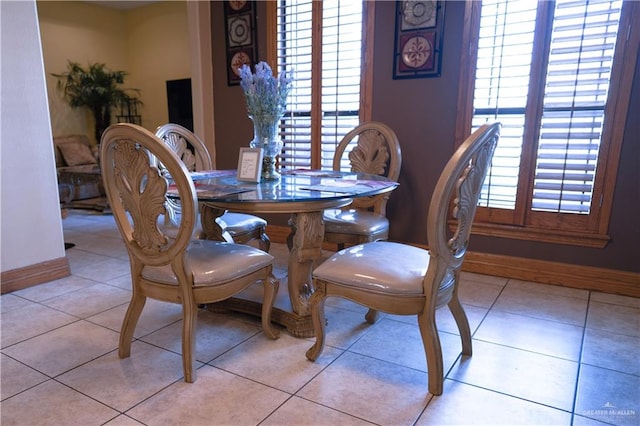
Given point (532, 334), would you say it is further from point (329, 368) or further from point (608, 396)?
point (329, 368)

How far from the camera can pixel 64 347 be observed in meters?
1.89

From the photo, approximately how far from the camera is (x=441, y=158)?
294 centimetres

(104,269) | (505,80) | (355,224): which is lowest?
(104,269)

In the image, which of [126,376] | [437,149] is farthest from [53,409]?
[437,149]

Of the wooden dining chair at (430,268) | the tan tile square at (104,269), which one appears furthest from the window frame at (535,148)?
the tan tile square at (104,269)

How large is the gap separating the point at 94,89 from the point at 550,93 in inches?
256

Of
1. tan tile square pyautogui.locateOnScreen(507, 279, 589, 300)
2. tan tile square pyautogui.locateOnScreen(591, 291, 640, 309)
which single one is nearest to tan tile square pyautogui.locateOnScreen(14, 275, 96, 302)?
tan tile square pyautogui.locateOnScreen(507, 279, 589, 300)

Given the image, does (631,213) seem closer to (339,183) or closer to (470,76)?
(470,76)

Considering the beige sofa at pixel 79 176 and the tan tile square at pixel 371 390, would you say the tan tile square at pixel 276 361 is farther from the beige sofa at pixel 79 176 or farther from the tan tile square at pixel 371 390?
the beige sofa at pixel 79 176

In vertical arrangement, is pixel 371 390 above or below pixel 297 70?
below

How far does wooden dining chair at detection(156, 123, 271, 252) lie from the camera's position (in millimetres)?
2426

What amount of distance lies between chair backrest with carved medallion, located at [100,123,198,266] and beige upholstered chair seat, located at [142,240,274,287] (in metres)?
0.06

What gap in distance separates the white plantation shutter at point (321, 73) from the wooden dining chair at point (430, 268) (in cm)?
175

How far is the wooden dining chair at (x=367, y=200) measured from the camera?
236cm
